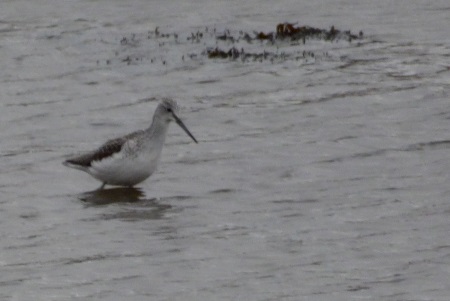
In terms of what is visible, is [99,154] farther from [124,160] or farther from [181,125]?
[181,125]

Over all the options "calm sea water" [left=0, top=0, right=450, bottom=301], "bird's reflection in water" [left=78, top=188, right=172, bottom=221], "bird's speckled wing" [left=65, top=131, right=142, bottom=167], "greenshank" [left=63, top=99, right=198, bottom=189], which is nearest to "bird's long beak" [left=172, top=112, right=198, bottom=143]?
"calm sea water" [left=0, top=0, right=450, bottom=301]

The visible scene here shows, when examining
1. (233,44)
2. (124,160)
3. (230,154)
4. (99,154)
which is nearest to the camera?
(124,160)

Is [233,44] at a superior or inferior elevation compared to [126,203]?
superior

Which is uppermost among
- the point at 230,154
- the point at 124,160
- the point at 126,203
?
the point at 124,160

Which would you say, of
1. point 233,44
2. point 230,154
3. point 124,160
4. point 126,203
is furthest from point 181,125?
point 233,44

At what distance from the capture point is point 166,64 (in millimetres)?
21375

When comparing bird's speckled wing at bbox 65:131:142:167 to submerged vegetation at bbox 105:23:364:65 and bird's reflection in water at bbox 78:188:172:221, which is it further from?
submerged vegetation at bbox 105:23:364:65

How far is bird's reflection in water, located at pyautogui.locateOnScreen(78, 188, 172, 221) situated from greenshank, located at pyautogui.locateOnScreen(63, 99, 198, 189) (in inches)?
5.0

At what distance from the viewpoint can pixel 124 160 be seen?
15.3 metres

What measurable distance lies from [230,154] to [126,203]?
71.8 inches

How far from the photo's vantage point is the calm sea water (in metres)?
12.0

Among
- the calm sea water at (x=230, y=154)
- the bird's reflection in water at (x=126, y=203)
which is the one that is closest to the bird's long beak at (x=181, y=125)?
the calm sea water at (x=230, y=154)

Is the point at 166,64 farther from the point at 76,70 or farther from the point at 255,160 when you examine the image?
the point at 255,160

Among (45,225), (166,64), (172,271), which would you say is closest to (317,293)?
(172,271)
